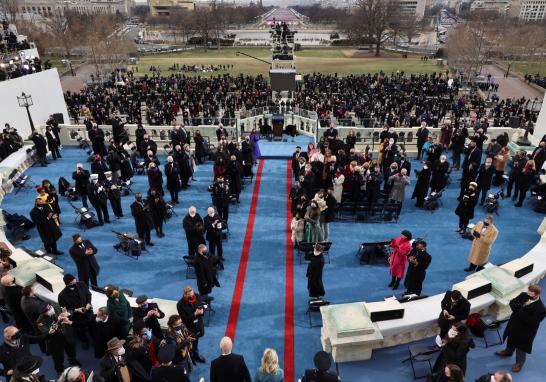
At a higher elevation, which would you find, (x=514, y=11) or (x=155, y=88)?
(x=514, y=11)

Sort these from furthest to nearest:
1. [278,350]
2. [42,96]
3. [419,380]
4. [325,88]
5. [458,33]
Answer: [458,33] → [325,88] → [42,96] → [278,350] → [419,380]

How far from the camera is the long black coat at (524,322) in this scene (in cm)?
580

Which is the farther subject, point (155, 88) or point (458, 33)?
point (458, 33)

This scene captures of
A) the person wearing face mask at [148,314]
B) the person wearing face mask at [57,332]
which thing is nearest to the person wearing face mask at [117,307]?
the person wearing face mask at [148,314]

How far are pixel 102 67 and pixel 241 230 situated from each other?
4661 centimetres

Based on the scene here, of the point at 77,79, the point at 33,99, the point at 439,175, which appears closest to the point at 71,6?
the point at 77,79

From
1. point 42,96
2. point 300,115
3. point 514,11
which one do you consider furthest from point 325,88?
point 514,11

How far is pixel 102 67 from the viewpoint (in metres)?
49.2

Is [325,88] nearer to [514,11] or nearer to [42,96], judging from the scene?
[42,96]

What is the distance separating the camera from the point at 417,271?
7.68 m

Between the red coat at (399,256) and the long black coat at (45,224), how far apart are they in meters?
8.30

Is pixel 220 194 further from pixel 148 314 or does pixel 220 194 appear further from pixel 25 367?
pixel 25 367

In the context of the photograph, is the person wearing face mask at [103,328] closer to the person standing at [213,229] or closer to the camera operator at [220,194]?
the person standing at [213,229]

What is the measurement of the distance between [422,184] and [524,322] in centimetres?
654
